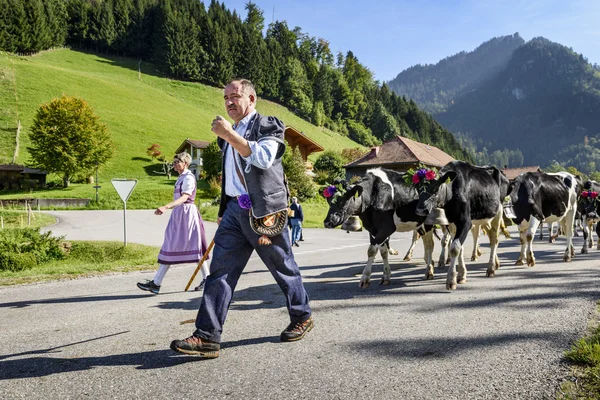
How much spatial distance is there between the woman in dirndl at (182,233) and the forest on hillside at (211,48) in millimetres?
102015

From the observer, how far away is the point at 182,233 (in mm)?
6773

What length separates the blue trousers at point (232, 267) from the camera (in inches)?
145

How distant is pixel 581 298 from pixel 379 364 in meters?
3.69

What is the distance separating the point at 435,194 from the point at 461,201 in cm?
51

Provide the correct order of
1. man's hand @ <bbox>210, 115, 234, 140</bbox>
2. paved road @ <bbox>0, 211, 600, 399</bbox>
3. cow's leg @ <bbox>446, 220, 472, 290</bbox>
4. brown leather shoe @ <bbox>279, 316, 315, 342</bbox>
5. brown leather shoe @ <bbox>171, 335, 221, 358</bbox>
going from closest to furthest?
paved road @ <bbox>0, 211, 600, 399</bbox> → man's hand @ <bbox>210, 115, 234, 140</bbox> → brown leather shoe @ <bbox>171, 335, 221, 358</bbox> → brown leather shoe @ <bbox>279, 316, 315, 342</bbox> → cow's leg @ <bbox>446, 220, 472, 290</bbox>

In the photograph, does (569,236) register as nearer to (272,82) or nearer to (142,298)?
(142,298)

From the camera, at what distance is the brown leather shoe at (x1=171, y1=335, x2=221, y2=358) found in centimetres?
356

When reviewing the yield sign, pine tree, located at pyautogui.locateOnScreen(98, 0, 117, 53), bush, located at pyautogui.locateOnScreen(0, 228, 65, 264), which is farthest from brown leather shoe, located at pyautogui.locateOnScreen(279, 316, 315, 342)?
pine tree, located at pyautogui.locateOnScreen(98, 0, 117, 53)

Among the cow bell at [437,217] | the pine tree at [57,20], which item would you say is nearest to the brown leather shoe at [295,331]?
the cow bell at [437,217]

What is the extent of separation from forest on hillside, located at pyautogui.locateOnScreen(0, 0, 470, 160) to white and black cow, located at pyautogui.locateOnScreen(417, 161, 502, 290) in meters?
101

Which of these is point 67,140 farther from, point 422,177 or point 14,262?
→ point 422,177

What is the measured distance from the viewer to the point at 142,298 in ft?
21.1

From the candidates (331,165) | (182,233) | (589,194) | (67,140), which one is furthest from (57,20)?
(589,194)

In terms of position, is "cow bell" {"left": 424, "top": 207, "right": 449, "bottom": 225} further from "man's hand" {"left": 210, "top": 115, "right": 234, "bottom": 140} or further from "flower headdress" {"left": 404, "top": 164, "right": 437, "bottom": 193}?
"man's hand" {"left": 210, "top": 115, "right": 234, "bottom": 140}
